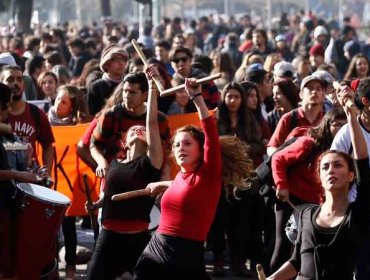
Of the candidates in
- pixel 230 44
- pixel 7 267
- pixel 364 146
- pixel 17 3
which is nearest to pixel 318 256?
pixel 364 146

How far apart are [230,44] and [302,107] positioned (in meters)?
13.8

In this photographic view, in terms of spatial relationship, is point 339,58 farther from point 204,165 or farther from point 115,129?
point 204,165

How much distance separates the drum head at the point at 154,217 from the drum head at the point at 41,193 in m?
0.80

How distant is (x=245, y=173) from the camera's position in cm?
831

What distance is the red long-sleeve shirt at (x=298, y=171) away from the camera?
31.7 ft

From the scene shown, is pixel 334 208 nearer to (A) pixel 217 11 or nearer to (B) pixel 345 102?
(B) pixel 345 102

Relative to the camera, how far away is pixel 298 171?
9.88 metres

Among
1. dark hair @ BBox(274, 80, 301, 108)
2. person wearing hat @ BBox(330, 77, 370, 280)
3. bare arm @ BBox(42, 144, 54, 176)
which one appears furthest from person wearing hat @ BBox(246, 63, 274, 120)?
person wearing hat @ BBox(330, 77, 370, 280)

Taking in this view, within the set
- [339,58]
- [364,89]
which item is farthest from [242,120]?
[339,58]

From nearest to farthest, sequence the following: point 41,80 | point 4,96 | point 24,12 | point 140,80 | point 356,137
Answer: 1. point 356,137
2. point 4,96
3. point 140,80
4. point 41,80
5. point 24,12

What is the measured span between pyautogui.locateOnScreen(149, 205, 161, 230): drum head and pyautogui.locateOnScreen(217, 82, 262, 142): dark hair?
186 cm

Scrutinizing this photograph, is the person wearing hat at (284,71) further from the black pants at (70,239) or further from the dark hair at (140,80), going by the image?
the dark hair at (140,80)

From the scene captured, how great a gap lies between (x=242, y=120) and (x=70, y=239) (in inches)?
69.5

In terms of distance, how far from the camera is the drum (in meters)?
8.92
